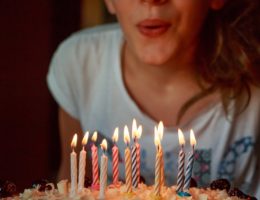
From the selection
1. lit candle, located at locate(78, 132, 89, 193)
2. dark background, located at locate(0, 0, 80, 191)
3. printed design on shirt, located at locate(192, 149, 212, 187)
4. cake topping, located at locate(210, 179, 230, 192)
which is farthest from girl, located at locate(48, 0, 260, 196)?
dark background, located at locate(0, 0, 80, 191)

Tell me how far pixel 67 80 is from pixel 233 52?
2.05 ft

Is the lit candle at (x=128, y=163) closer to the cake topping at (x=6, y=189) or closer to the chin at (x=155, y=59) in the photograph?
the cake topping at (x=6, y=189)

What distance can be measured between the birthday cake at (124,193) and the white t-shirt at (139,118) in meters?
0.55

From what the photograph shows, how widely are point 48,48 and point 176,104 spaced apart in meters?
1.04

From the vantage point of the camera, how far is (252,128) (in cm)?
216

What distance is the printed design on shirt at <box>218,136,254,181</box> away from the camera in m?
2.17

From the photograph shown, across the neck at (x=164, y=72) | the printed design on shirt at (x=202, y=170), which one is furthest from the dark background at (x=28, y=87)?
the printed design on shirt at (x=202, y=170)

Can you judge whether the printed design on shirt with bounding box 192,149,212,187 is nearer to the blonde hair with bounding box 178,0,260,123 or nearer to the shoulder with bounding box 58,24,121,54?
the blonde hair with bounding box 178,0,260,123

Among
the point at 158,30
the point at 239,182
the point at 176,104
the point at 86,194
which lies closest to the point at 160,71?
the point at 176,104

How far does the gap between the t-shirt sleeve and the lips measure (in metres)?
0.48

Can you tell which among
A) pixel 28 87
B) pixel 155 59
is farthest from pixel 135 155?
pixel 28 87

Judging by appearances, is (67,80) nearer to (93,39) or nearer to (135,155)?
(93,39)

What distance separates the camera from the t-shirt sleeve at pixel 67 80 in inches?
91.9

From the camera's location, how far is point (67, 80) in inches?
91.9
